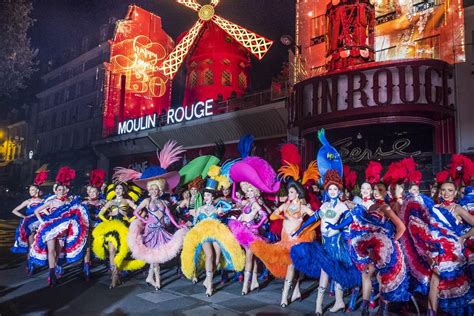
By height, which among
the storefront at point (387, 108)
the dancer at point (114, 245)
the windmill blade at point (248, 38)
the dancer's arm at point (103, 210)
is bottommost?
the dancer at point (114, 245)

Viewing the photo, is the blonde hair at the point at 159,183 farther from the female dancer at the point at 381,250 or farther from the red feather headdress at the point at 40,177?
the female dancer at the point at 381,250

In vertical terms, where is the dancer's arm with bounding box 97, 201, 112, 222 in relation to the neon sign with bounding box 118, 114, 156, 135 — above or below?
below

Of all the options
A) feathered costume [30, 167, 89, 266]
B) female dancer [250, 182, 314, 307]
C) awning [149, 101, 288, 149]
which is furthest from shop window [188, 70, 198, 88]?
female dancer [250, 182, 314, 307]

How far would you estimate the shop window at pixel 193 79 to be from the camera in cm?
2761

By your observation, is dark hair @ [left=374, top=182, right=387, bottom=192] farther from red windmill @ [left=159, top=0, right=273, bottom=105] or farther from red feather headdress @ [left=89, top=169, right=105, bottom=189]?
red windmill @ [left=159, top=0, right=273, bottom=105]

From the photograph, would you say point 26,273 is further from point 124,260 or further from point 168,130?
point 168,130

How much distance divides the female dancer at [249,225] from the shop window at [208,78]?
821 inches

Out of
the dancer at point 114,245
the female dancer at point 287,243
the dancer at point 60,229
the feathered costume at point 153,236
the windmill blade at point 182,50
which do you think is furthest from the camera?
the windmill blade at point 182,50

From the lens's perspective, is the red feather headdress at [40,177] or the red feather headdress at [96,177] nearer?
the red feather headdress at [40,177]

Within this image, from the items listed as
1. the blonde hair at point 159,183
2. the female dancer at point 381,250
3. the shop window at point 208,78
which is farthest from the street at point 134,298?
the shop window at point 208,78

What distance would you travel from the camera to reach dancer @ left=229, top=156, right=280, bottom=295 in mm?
6766

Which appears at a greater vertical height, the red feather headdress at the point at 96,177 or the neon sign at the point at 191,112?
the neon sign at the point at 191,112

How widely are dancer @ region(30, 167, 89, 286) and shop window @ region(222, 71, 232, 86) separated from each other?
20071mm

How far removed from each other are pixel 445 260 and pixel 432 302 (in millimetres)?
587
